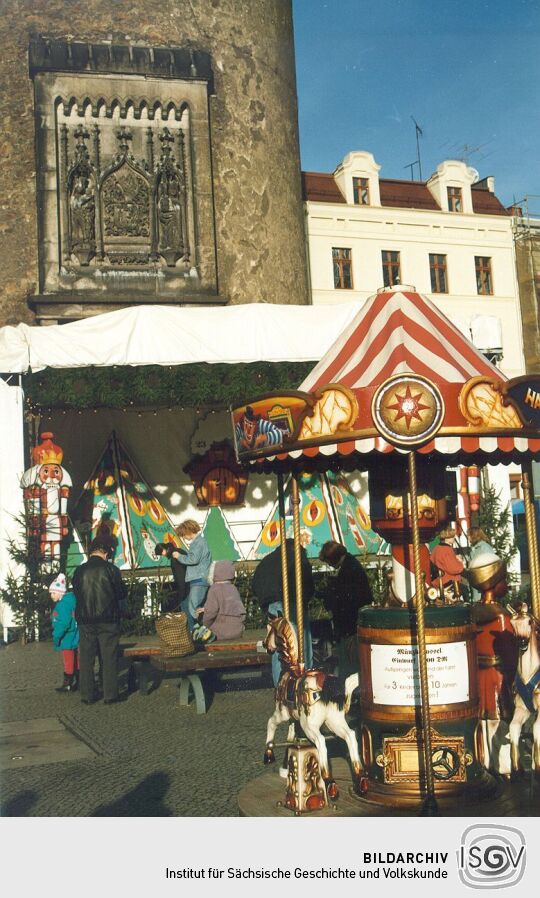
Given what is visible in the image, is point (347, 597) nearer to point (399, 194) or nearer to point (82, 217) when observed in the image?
point (82, 217)

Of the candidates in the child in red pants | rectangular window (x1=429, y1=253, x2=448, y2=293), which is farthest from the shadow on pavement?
rectangular window (x1=429, y1=253, x2=448, y2=293)

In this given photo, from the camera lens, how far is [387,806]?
6.52 metres

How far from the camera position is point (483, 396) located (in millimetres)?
6633

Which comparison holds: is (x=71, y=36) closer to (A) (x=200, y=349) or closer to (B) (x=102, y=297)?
(B) (x=102, y=297)

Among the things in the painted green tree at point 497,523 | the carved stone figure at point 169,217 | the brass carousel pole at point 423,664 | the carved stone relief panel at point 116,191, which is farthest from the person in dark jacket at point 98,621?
the carved stone figure at point 169,217

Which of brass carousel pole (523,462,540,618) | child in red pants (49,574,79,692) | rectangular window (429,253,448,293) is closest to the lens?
brass carousel pole (523,462,540,618)

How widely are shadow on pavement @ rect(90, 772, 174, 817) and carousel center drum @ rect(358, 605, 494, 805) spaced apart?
140 centimetres

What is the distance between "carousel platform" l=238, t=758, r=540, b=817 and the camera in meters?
6.34

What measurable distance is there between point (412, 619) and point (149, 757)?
2886mm

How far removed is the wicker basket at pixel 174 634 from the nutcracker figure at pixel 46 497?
5.33m

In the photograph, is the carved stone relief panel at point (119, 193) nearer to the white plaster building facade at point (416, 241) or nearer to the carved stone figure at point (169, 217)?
the carved stone figure at point (169, 217)

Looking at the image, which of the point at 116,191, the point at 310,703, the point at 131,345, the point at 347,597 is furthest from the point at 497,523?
the point at 310,703

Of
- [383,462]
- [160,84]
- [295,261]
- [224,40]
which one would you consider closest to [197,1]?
[224,40]
